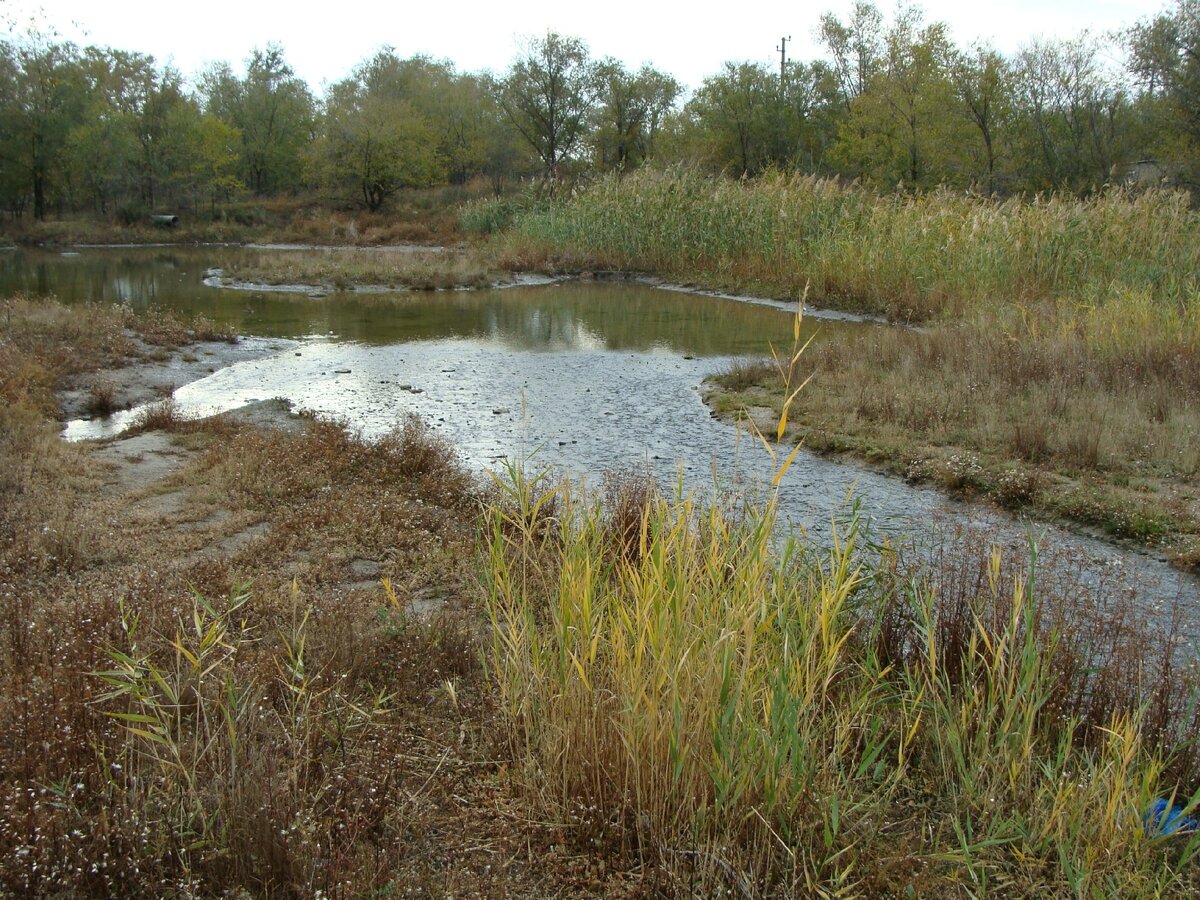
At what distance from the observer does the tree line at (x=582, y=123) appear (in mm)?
42750

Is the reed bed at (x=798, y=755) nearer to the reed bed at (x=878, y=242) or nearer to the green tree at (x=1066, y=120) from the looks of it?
the reed bed at (x=878, y=242)

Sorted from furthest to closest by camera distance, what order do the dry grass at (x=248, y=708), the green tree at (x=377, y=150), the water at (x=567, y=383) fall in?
the green tree at (x=377, y=150) < the water at (x=567, y=383) < the dry grass at (x=248, y=708)

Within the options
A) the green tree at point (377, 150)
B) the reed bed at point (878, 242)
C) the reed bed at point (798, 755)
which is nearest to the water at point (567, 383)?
the reed bed at point (798, 755)

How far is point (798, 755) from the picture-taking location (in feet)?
9.91

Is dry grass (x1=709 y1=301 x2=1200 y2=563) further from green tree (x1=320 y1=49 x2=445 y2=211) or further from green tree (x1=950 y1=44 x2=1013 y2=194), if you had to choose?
green tree (x1=320 y1=49 x2=445 y2=211)

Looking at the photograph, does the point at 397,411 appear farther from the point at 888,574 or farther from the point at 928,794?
the point at 928,794

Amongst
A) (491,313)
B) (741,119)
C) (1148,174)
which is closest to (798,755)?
(491,313)

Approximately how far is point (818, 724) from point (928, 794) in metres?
0.51

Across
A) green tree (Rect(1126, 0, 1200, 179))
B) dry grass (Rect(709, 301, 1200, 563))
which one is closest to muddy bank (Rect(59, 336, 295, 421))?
dry grass (Rect(709, 301, 1200, 563))

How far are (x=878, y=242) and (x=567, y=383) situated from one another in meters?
9.50

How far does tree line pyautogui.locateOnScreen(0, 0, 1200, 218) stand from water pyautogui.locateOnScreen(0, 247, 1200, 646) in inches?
384

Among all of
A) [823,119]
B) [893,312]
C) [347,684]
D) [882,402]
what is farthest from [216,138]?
[347,684]

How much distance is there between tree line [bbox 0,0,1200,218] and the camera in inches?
1683

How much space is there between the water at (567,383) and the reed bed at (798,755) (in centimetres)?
88
